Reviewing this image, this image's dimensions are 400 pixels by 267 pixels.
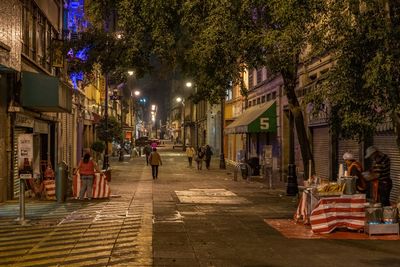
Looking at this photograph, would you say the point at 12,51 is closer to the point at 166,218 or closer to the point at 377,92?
the point at 166,218

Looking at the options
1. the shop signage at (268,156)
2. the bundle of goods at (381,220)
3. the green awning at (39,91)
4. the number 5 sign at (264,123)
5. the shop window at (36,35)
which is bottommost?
the bundle of goods at (381,220)

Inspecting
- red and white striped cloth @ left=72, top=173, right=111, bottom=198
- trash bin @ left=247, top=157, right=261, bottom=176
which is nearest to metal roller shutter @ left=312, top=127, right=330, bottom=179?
trash bin @ left=247, top=157, right=261, bottom=176

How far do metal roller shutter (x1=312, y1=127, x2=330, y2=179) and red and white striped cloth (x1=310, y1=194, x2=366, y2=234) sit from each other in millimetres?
10067

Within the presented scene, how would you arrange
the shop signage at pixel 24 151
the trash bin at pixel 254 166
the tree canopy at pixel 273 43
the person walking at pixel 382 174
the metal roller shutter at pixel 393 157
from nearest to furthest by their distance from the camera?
the tree canopy at pixel 273 43 → the shop signage at pixel 24 151 → the person walking at pixel 382 174 → the metal roller shutter at pixel 393 157 → the trash bin at pixel 254 166

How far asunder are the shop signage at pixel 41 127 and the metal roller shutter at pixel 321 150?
1073 cm

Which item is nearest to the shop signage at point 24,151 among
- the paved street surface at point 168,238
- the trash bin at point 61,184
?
the paved street surface at point 168,238

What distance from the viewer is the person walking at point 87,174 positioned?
707 inches

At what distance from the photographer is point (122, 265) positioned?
8859mm

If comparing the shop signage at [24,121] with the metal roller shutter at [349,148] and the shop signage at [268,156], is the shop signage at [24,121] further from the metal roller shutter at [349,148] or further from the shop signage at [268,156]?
the metal roller shutter at [349,148]

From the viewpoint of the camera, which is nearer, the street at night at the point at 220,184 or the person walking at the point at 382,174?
the street at night at the point at 220,184

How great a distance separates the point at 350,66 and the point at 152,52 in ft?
22.5

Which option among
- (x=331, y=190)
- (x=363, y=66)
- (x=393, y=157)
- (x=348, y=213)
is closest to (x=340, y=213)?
(x=348, y=213)

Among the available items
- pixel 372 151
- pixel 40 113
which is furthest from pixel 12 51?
pixel 372 151

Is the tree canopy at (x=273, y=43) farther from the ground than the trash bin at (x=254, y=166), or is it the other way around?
the tree canopy at (x=273, y=43)
